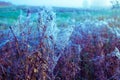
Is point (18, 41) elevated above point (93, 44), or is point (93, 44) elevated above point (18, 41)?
point (18, 41)

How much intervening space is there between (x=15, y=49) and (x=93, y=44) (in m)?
1.53

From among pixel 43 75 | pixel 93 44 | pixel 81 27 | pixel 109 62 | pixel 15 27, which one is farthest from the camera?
pixel 81 27

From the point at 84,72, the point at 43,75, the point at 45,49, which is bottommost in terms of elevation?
the point at 84,72

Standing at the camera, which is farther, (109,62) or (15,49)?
(109,62)

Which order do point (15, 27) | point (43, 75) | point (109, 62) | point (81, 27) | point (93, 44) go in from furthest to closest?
point (81, 27), point (93, 44), point (109, 62), point (15, 27), point (43, 75)

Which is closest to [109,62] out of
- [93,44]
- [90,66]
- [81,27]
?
[90,66]

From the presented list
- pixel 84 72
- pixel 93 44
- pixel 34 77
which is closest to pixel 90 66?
pixel 84 72

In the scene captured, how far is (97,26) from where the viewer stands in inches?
203

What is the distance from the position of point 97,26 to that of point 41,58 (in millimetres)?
2089

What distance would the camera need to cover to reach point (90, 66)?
431 centimetres

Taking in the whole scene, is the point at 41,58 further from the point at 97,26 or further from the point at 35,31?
the point at 97,26

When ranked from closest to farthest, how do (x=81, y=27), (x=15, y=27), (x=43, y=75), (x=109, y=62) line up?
(x=43, y=75) < (x=15, y=27) < (x=109, y=62) < (x=81, y=27)

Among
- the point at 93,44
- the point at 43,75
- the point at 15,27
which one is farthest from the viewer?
the point at 93,44

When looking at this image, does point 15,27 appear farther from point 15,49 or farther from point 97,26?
point 97,26
